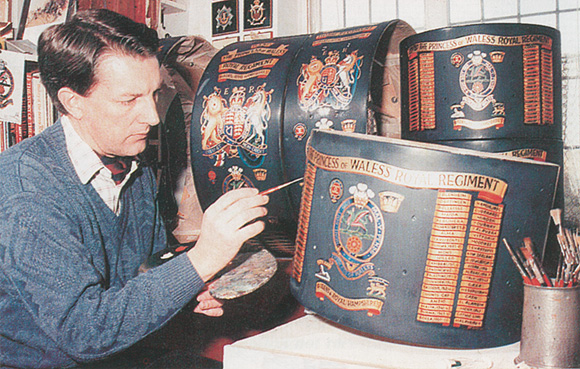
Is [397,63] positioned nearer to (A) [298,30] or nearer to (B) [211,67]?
(B) [211,67]

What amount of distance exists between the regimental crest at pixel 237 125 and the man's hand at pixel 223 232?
519 millimetres

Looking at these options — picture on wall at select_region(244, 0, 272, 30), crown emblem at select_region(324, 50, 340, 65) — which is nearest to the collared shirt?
crown emblem at select_region(324, 50, 340, 65)

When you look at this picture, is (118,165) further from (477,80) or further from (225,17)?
(225,17)

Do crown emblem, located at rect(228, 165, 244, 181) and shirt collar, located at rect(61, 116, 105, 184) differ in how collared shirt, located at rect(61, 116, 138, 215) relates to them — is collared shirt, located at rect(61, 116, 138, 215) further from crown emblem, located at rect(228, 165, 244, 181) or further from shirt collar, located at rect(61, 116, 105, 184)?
crown emblem, located at rect(228, 165, 244, 181)

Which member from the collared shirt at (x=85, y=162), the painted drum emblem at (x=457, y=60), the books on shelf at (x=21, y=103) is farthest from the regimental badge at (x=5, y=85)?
the painted drum emblem at (x=457, y=60)

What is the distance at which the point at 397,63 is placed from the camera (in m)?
1.67

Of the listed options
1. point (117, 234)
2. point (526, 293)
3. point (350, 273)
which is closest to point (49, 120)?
point (117, 234)

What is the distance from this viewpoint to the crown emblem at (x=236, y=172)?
4.95 feet

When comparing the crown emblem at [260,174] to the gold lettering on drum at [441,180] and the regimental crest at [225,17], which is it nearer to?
the gold lettering on drum at [441,180]

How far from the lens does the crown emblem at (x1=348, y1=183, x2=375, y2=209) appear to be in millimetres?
717

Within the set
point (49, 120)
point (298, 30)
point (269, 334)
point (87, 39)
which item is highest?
point (298, 30)

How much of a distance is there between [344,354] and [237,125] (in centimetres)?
89

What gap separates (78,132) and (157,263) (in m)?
0.39

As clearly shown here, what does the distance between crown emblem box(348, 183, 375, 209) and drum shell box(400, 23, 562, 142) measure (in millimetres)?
451
